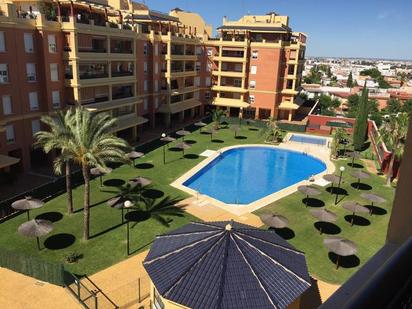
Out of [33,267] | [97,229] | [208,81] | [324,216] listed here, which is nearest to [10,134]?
[97,229]

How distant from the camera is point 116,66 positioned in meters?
48.9

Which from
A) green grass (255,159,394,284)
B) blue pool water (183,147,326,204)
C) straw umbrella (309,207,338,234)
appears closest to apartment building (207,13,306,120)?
blue pool water (183,147,326,204)

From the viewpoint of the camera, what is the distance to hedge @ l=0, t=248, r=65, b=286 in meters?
20.0

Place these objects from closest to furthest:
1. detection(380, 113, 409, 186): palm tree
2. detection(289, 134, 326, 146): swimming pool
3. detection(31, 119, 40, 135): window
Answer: detection(380, 113, 409, 186): palm tree → detection(31, 119, 40, 135): window → detection(289, 134, 326, 146): swimming pool

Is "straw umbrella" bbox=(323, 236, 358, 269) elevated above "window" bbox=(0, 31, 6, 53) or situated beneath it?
situated beneath

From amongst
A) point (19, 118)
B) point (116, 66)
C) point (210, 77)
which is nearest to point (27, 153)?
point (19, 118)

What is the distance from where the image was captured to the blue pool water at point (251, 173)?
36.5 m

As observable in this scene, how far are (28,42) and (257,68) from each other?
1618 inches

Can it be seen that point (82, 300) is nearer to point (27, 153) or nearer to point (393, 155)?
point (27, 153)

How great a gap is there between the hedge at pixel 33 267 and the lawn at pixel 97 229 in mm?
1682

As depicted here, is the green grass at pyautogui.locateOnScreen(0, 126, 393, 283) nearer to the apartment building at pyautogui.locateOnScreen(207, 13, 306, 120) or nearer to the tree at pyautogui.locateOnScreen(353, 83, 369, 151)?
the tree at pyautogui.locateOnScreen(353, 83, 369, 151)

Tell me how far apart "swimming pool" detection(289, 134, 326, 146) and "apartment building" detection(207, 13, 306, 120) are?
9.20 metres

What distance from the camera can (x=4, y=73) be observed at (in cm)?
3375

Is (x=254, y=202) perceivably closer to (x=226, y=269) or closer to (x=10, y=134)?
(x=226, y=269)
